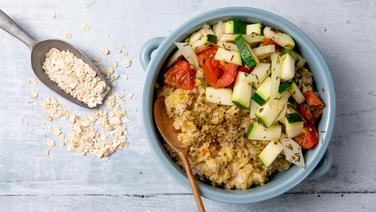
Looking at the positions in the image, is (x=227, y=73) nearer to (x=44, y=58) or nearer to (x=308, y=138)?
(x=308, y=138)

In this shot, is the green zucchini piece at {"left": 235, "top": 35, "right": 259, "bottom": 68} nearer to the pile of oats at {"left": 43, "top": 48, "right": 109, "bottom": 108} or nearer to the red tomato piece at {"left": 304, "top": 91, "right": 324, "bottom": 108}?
the red tomato piece at {"left": 304, "top": 91, "right": 324, "bottom": 108}

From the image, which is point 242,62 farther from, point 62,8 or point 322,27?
point 62,8

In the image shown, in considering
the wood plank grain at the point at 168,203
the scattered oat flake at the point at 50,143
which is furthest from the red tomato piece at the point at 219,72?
the scattered oat flake at the point at 50,143

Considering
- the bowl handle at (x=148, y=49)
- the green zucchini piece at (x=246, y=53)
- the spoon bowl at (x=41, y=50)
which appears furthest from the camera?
the spoon bowl at (x=41, y=50)

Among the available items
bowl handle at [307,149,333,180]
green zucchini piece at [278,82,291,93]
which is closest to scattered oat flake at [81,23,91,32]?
green zucchini piece at [278,82,291,93]

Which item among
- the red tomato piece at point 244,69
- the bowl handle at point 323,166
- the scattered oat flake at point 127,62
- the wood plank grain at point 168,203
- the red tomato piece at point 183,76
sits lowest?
the wood plank grain at point 168,203

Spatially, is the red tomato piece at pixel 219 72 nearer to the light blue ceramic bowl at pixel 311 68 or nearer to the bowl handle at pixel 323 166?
the light blue ceramic bowl at pixel 311 68

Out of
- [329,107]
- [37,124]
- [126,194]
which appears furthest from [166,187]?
[329,107]
